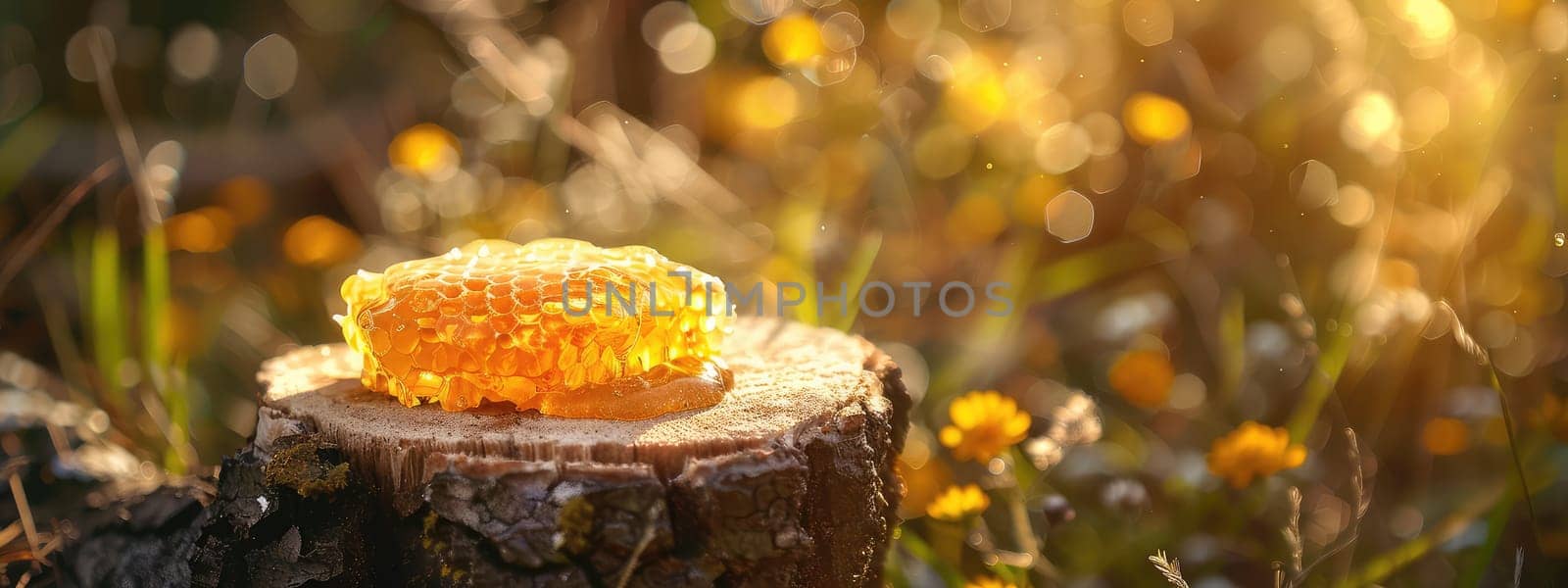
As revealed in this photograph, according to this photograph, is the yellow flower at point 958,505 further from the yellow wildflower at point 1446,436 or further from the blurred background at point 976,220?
the yellow wildflower at point 1446,436

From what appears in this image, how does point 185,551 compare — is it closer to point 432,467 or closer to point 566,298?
point 432,467

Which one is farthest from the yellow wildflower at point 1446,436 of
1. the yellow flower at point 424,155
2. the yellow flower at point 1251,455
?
the yellow flower at point 424,155

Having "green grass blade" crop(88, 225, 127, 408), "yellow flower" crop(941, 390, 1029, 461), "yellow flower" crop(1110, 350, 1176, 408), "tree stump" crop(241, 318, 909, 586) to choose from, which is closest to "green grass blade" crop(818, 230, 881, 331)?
"yellow flower" crop(941, 390, 1029, 461)

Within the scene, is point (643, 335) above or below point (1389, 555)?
above

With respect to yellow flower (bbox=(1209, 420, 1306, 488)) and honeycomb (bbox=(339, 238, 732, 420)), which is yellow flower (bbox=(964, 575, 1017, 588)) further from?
honeycomb (bbox=(339, 238, 732, 420))

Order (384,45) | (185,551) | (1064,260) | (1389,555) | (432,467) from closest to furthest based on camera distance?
(432,467)
(185,551)
(1389,555)
(1064,260)
(384,45)

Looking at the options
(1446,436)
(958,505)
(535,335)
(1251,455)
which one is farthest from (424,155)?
(1446,436)

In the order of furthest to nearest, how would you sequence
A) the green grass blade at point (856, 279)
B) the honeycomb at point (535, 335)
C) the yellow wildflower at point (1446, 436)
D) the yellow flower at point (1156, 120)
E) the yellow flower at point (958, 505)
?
the yellow flower at point (1156, 120), the green grass blade at point (856, 279), the yellow wildflower at point (1446, 436), the yellow flower at point (958, 505), the honeycomb at point (535, 335)

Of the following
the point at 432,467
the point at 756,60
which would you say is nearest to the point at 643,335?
the point at 432,467
